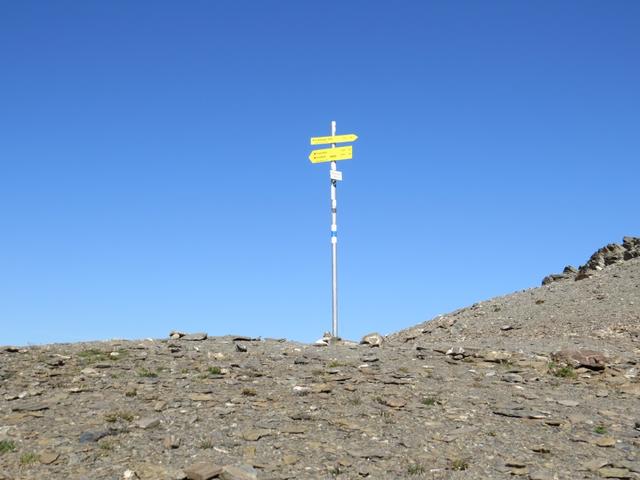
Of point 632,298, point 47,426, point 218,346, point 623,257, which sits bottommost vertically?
point 47,426

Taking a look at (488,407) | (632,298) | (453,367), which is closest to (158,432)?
(488,407)

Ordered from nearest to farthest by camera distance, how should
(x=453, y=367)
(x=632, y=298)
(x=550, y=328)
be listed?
(x=453, y=367), (x=550, y=328), (x=632, y=298)

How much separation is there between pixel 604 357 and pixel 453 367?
181 inches

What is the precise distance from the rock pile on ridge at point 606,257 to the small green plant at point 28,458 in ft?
114

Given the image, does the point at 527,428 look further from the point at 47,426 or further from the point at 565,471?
the point at 47,426

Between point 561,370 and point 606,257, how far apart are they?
86.5ft

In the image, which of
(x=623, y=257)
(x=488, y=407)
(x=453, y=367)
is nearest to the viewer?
(x=488, y=407)

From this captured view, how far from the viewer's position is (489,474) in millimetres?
11562

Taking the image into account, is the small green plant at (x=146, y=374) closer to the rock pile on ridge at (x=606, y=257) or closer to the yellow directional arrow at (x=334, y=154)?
the yellow directional arrow at (x=334, y=154)

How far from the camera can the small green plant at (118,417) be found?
13.3m

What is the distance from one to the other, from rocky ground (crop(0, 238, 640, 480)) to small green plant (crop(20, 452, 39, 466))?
4 centimetres

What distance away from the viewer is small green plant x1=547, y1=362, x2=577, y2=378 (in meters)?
18.2

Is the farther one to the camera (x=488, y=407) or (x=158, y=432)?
(x=488, y=407)

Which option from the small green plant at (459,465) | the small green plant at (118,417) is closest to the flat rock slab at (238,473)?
the small green plant at (118,417)
